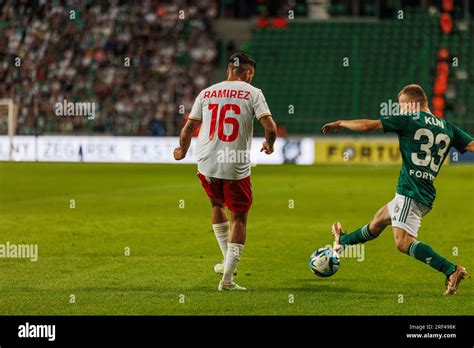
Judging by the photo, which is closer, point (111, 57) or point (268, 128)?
point (268, 128)

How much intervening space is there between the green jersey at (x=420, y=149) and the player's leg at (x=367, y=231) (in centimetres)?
74

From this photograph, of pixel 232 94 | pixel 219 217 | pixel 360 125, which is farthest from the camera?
pixel 219 217

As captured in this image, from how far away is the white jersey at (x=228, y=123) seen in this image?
10.9m

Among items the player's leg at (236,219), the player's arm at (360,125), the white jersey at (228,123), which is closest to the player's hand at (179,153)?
the white jersey at (228,123)

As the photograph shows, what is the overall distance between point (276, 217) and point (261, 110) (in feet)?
32.3

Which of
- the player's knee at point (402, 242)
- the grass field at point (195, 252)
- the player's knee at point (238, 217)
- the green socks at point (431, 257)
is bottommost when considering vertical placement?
the grass field at point (195, 252)

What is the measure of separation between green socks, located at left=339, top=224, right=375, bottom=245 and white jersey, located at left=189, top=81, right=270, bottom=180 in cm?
168

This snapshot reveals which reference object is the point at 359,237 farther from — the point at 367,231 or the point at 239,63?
the point at 239,63

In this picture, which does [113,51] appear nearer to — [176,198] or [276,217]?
[176,198]

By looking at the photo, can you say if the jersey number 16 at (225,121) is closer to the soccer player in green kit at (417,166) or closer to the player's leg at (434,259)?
the soccer player in green kit at (417,166)

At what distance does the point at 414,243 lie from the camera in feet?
35.3
